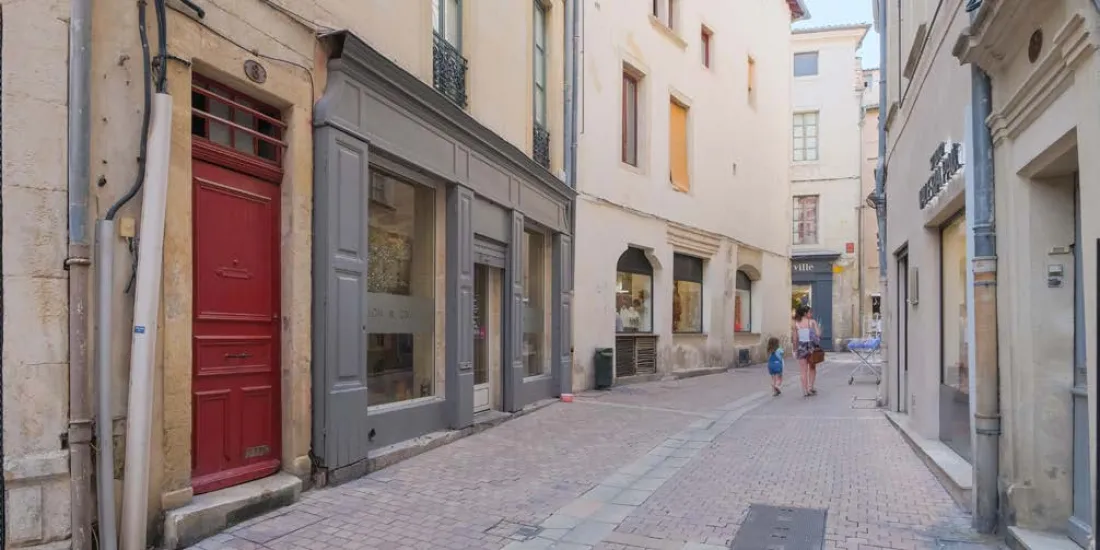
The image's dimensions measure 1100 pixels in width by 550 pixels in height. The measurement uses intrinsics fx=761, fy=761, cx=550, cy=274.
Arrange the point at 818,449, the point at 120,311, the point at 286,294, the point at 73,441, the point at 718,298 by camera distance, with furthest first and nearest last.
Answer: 1. the point at 718,298
2. the point at 818,449
3. the point at 286,294
4. the point at 120,311
5. the point at 73,441

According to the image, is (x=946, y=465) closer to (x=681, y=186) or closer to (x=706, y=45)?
(x=681, y=186)

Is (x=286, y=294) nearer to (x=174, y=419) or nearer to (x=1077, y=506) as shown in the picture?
(x=174, y=419)

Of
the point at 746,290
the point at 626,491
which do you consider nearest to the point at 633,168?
the point at 746,290

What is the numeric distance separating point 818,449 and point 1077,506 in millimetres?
3827

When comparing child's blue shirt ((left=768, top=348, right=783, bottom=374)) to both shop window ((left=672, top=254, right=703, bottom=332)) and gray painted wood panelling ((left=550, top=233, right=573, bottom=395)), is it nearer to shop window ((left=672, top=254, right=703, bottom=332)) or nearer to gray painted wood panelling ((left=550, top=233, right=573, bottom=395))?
gray painted wood panelling ((left=550, top=233, right=573, bottom=395))

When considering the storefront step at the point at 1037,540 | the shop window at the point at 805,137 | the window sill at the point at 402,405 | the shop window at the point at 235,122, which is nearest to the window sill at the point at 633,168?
the window sill at the point at 402,405

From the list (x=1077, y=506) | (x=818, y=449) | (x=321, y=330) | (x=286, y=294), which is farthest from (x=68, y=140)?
(x=818, y=449)

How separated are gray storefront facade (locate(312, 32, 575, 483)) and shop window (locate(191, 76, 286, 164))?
0.40m

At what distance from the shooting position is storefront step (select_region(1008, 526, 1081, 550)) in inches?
167

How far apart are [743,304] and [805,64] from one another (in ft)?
47.1

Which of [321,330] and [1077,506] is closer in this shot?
[1077,506]

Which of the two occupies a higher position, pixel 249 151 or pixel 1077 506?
pixel 249 151

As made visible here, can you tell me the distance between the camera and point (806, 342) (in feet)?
43.1

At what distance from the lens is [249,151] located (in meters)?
5.74
